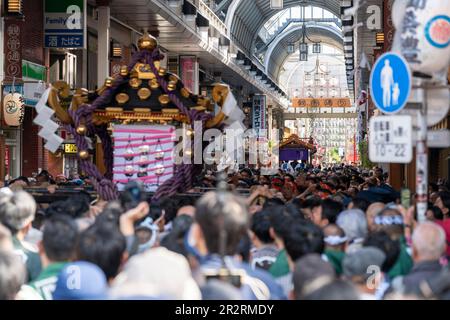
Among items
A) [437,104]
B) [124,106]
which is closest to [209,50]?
[124,106]

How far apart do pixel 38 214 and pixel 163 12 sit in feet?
72.6

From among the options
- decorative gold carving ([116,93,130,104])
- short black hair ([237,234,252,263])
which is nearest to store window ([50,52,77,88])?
decorative gold carving ([116,93,130,104])

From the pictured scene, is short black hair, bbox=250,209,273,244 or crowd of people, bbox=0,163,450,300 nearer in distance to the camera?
crowd of people, bbox=0,163,450,300

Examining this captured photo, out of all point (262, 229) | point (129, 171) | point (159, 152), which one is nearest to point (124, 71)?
point (159, 152)

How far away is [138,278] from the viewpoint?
4488 millimetres

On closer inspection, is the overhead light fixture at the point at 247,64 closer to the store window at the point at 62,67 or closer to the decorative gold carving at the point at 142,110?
the store window at the point at 62,67

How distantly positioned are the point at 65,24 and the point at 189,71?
16210 mm

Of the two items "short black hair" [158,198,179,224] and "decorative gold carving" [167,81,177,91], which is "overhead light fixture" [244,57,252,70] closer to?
"decorative gold carving" [167,81,177,91]

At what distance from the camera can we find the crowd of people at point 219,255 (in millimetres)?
4750

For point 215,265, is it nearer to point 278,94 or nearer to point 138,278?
point 138,278

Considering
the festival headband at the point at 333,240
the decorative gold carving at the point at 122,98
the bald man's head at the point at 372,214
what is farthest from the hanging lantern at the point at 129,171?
the festival headband at the point at 333,240

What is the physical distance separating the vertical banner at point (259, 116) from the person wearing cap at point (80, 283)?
178 ft

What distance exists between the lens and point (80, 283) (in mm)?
5301

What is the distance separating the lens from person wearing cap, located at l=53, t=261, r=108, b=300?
17.0 ft
